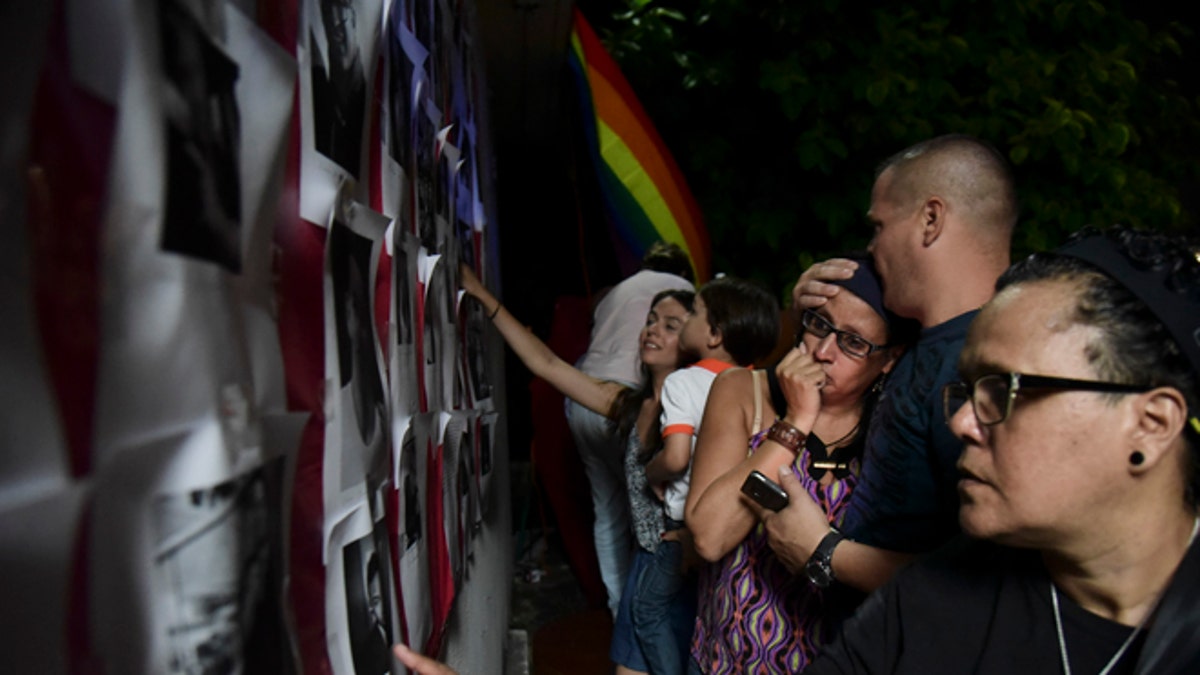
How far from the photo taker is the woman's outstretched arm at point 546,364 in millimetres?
3133

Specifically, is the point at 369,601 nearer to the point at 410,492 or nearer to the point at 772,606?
the point at 410,492

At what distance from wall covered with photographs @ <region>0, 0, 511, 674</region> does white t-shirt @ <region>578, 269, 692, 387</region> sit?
3.45 metres

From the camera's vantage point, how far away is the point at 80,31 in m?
0.47

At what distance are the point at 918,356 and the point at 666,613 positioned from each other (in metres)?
1.65

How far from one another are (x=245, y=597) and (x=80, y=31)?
0.38 metres

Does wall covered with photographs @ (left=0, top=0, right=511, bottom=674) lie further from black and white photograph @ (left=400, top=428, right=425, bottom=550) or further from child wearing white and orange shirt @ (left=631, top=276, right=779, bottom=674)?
child wearing white and orange shirt @ (left=631, top=276, right=779, bottom=674)

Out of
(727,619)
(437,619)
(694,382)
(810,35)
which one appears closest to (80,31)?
(437,619)

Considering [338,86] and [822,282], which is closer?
[338,86]

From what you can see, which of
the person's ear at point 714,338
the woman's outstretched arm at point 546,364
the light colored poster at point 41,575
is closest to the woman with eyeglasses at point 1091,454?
the light colored poster at point 41,575

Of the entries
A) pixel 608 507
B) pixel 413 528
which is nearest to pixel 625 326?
pixel 608 507

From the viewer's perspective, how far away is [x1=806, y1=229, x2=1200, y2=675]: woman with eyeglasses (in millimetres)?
1223

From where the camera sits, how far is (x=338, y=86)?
0.95 meters

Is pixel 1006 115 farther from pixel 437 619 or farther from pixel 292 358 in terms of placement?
pixel 292 358

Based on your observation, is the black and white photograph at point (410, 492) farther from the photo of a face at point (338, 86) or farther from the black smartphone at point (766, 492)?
the black smartphone at point (766, 492)
